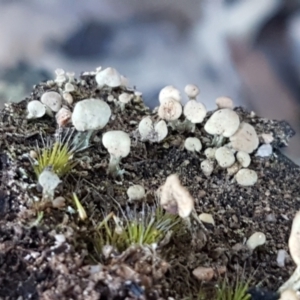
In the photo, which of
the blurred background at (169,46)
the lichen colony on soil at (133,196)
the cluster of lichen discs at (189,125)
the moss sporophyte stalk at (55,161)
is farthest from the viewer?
the blurred background at (169,46)

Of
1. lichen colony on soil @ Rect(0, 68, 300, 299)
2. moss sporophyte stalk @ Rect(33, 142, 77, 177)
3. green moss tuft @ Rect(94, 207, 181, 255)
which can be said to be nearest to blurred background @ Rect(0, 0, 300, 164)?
lichen colony on soil @ Rect(0, 68, 300, 299)

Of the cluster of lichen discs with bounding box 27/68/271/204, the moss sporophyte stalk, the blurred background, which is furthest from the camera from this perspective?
the blurred background

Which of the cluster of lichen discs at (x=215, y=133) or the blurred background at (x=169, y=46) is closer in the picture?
the cluster of lichen discs at (x=215, y=133)

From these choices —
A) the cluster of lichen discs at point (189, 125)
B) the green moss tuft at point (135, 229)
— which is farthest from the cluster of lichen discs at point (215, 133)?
the green moss tuft at point (135, 229)

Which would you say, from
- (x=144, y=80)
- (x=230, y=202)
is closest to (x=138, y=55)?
(x=144, y=80)

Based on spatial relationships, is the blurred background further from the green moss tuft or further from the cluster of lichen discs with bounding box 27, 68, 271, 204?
the green moss tuft

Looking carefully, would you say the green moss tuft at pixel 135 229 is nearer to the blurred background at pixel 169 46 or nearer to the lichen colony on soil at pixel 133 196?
the lichen colony on soil at pixel 133 196
